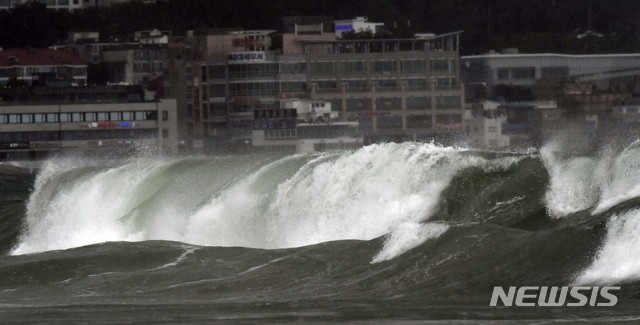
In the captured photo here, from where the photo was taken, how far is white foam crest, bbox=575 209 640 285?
78.9ft

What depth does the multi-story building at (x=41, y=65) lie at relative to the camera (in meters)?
104

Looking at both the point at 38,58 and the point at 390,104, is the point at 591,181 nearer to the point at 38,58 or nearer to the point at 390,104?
the point at 390,104

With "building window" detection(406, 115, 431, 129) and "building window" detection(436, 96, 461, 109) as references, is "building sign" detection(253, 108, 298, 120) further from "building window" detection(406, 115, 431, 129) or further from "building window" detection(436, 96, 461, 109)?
"building window" detection(436, 96, 461, 109)

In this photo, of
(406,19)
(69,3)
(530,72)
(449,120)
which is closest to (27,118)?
(449,120)

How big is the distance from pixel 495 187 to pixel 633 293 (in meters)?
8.83

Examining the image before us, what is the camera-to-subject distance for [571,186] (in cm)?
3067

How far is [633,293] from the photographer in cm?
2331

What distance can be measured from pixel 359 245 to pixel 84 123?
207ft

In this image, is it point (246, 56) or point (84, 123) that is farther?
point (246, 56)

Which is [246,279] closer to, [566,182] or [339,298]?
[339,298]

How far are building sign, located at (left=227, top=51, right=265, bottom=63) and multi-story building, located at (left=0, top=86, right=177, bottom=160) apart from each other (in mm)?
3737

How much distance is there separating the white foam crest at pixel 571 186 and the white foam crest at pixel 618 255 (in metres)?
4.38

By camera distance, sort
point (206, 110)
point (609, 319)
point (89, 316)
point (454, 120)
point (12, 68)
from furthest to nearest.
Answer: point (12, 68) < point (206, 110) < point (454, 120) < point (89, 316) < point (609, 319)

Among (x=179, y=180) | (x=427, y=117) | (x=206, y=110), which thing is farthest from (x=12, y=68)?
(x=179, y=180)
